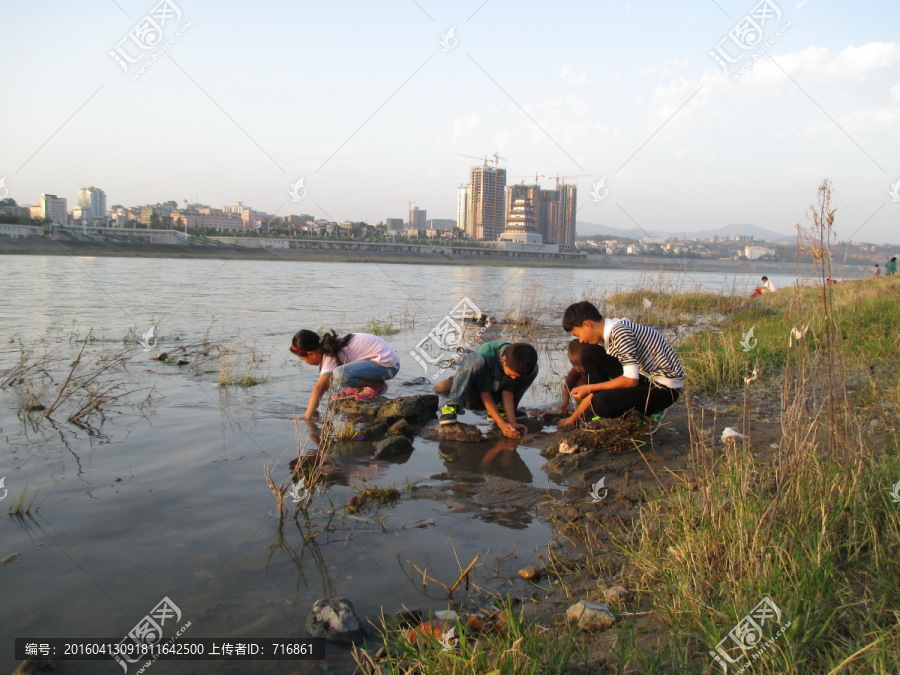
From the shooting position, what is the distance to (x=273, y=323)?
1617 cm

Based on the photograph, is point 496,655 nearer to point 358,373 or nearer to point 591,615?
point 591,615

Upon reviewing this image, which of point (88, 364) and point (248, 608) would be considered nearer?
point (248, 608)

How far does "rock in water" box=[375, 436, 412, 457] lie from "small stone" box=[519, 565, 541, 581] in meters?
2.48

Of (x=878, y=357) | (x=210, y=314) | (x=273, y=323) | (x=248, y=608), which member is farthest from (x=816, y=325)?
(x=210, y=314)

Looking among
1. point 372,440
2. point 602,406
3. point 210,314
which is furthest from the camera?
point 210,314

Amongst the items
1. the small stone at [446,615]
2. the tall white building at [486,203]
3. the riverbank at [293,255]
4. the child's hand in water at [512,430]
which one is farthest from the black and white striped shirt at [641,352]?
the tall white building at [486,203]

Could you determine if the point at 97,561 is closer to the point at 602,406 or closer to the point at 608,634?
the point at 608,634

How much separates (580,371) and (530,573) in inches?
132

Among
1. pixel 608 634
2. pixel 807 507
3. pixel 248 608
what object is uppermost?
pixel 807 507

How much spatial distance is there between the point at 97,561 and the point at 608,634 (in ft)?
9.95

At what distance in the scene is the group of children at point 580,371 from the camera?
5734 millimetres

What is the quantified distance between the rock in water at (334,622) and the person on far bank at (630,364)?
321 cm

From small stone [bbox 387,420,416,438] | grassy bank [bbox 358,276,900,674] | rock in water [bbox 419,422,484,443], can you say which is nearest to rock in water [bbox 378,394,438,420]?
small stone [bbox 387,420,416,438]

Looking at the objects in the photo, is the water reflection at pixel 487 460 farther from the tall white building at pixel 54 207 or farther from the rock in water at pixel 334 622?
the tall white building at pixel 54 207
